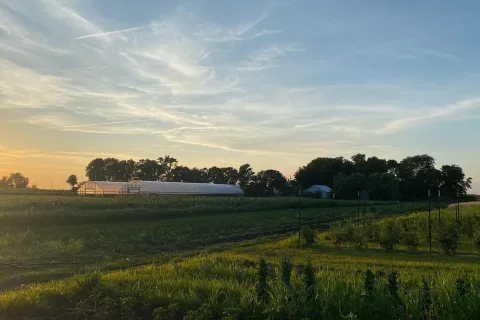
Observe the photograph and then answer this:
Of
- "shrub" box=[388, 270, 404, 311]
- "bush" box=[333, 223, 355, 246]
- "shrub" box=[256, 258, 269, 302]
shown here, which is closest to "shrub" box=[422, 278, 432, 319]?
"shrub" box=[388, 270, 404, 311]

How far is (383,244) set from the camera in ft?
52.2

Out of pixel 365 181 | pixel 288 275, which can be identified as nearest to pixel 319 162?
pixel 365 181

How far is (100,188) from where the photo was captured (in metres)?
64.2

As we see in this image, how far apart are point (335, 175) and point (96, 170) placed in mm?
62625

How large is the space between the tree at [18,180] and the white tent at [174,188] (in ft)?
197

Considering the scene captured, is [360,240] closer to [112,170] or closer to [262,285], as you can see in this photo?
[262,285]

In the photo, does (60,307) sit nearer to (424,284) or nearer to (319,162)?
(424,284)

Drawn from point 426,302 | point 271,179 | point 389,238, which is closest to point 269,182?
point 271,179

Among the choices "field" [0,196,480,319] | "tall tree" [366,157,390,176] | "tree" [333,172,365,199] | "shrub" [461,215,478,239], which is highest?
"tall tree" [366,157,390,176]

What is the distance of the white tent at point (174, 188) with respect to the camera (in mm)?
63356

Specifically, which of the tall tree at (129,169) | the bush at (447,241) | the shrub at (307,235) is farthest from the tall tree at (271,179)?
the bush at (447,241)

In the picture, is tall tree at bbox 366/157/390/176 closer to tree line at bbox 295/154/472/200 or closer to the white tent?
tree line at bbox 295/154/472/200

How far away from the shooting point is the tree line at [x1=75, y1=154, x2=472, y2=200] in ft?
273

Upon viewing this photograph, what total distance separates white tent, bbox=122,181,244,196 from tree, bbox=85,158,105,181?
1900 inches
